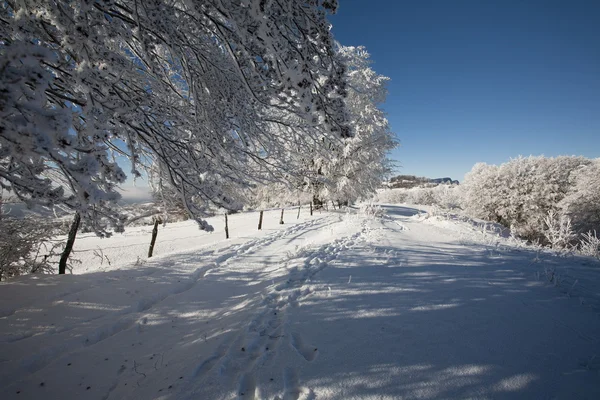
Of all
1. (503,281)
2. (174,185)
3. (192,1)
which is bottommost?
(503,281)

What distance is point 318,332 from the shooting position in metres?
2.69

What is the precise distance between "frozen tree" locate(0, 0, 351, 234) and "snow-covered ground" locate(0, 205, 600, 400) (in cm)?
166

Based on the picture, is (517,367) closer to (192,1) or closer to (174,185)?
(174,185)

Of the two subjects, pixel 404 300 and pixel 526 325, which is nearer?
pixel 526 325

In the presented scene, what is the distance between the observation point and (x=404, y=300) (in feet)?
10.6

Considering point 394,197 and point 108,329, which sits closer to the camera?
point 108,329

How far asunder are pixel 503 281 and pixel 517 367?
7.60 feet

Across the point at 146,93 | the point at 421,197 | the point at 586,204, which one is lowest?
the point at 146,93

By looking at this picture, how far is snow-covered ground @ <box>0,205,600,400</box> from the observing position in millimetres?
1999

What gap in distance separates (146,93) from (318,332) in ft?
11.9

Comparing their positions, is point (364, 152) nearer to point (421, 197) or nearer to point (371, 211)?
point (371, 211)

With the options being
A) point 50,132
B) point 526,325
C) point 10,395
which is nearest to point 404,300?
point 526,325

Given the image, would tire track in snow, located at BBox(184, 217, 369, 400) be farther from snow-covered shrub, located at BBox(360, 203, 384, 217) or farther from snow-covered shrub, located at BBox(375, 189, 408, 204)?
snow-covered shrub, located at BBox(375, 189, 408, 204)

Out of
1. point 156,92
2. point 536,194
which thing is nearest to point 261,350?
point 156,92
